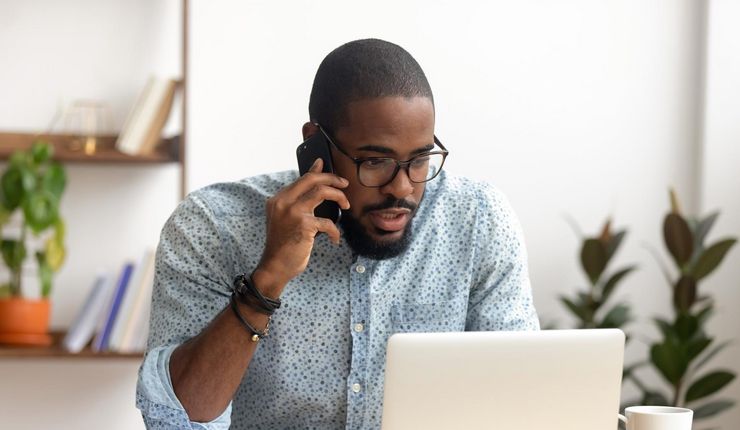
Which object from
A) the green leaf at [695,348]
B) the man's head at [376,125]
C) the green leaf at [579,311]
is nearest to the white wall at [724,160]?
the green leaf at [695,348]

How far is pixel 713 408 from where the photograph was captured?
3.08m

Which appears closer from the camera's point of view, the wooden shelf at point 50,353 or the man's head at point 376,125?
the man's head at point 376,125

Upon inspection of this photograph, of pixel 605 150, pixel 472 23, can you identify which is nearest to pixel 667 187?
pixel 605 150

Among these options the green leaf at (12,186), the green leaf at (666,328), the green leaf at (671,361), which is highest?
the green leaf at (12,186)

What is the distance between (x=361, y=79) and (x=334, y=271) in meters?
0.35

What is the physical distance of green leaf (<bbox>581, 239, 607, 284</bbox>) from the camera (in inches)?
123

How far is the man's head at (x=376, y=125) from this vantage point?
1.70 metres

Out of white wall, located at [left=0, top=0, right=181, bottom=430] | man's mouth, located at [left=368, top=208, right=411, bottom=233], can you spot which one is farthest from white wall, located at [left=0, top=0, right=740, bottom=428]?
man's mouth, located at [left=368, top=208, right=411, bottom=233]

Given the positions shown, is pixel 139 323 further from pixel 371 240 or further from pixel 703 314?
pixel 703 314

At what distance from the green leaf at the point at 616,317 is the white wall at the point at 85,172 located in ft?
4.35

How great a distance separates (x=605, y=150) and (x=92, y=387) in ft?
5.66

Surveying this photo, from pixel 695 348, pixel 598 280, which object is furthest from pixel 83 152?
pixel 695 348

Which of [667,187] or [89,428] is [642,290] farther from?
[89,428]

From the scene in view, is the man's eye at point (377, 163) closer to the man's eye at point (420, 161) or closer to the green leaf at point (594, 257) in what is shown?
the man's eye at point (420, 161)
